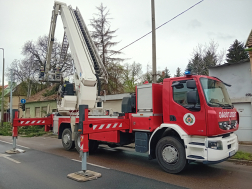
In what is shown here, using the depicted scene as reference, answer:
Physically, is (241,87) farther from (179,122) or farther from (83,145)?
(83,145)

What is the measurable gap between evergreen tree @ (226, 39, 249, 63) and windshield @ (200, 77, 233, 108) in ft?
80.9

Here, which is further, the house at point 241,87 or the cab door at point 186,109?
the house at point 241,87

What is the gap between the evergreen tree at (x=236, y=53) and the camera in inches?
1128

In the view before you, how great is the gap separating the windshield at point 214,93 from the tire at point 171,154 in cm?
141

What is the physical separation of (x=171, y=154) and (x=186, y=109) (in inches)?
51.0

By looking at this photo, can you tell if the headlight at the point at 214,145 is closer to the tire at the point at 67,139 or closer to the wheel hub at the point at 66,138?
the tire at the point at 67,139

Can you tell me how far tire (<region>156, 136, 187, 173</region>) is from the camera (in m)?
6.00

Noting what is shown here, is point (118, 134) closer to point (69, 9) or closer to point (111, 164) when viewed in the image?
point (111, 164)

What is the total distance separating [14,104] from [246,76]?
164ft

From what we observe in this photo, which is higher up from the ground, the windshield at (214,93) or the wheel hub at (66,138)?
the windshield at (214,93)

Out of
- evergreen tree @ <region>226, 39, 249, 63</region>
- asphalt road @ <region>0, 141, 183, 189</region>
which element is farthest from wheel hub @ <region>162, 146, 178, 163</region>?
evergreen tree @ <region>226, 39, 249, 63</region>

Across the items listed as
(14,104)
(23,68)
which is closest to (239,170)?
(23,68)

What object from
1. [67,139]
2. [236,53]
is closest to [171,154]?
[67,139]

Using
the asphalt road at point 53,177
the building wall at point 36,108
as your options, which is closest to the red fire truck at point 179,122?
the asphalt road at point 53,177
